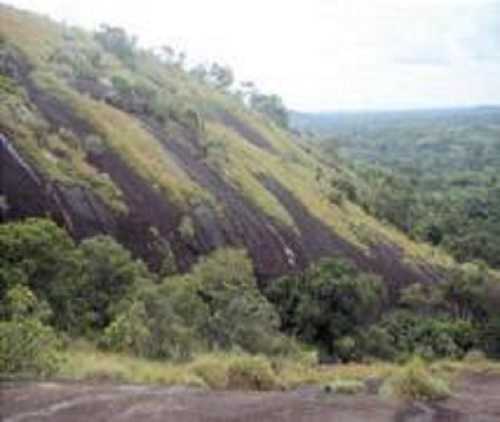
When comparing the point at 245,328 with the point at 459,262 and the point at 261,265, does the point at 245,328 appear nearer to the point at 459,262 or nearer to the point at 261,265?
the point at 261,265

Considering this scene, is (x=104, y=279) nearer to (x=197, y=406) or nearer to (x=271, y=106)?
(x=197, y=406)

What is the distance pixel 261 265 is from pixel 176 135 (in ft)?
43.0

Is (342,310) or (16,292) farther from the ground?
(16,292)

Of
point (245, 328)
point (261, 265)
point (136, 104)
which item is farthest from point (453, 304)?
point (245, 328)


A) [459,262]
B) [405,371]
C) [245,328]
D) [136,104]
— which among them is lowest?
[459,262]

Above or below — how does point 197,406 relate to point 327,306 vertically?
above

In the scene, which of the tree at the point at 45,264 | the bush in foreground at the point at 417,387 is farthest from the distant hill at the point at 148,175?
the bush in foreground at the point at 417,387

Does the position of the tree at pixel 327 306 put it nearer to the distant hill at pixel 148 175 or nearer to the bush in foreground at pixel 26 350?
the distant hill at pixel 148 175

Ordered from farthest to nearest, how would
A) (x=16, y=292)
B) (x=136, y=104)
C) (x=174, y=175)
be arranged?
(x=136, y=104), (x=174, y=175), (x=16, y=292)

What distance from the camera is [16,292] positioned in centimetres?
2884

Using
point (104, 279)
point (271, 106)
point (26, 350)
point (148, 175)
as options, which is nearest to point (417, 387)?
point (26, 350)

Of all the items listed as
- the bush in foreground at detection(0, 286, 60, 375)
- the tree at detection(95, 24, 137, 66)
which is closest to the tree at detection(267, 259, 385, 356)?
the bush in foreground at detection(0, 286, 60, 375)

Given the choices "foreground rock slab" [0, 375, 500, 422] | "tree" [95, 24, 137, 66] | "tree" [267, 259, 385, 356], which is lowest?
"tree" [267, 259, 385, 356]

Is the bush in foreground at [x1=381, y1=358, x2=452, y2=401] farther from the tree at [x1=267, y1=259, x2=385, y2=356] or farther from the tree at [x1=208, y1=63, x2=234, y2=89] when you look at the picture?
the tree at [x1=208, y1=63, x2=234, y2=89]
